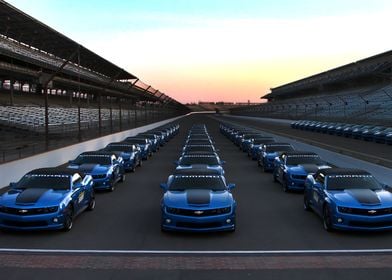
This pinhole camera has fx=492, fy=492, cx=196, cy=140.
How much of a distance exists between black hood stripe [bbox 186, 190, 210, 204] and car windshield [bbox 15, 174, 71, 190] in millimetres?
2836

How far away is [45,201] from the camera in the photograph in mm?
10117

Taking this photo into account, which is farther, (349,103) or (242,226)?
(349,103)

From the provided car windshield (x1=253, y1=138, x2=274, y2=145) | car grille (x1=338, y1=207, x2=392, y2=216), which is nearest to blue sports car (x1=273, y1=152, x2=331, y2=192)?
car grille (x1=338, y1=207, x2=392, y2=216)

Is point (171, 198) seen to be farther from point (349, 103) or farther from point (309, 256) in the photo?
point (349, 103)

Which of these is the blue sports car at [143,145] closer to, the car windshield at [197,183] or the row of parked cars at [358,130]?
the car windshield at [197,183]

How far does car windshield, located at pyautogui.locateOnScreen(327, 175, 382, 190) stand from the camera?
1090 centimetres

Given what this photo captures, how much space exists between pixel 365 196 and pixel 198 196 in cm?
344

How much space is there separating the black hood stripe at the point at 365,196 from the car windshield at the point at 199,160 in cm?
657

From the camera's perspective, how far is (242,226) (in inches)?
423

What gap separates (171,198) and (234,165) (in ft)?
46.2

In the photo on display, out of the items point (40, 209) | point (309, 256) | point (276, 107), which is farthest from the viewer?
point (276, 107)

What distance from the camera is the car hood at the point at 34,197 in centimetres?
1000

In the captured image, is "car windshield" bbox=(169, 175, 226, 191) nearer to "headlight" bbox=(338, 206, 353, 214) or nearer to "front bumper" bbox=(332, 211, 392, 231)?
"headlight" bbox=(338, 206, 353, 214)

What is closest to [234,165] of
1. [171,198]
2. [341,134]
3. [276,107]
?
[171,198]
